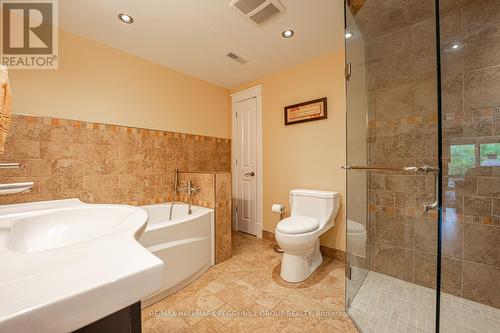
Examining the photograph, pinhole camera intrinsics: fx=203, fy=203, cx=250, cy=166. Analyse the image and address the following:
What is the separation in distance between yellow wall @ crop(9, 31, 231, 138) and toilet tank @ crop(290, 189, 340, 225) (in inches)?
61.7

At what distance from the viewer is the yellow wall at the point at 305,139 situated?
2123mm

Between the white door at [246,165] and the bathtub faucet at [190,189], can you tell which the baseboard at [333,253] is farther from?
the bathtub faucet at [190,189]

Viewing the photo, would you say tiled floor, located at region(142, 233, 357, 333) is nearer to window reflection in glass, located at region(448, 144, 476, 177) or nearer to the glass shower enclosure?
the glass shower enclosure

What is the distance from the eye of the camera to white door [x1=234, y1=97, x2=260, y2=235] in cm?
288

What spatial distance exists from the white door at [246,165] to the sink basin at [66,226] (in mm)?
2082

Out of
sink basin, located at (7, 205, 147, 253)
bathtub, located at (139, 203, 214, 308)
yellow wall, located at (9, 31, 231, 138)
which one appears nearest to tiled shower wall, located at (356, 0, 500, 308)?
bathtub, located at (139, 203, 214, 308)

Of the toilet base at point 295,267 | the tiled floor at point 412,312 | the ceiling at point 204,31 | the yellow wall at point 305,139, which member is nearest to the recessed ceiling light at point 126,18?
the ceiling at point 204,31

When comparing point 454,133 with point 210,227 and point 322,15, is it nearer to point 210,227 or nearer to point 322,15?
point 322,15

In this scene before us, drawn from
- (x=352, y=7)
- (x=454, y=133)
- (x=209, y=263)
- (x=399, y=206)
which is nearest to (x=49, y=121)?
(x=209, y=263)

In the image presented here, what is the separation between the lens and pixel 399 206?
1.64m

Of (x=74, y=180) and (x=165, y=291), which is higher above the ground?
(x=74, y=180)

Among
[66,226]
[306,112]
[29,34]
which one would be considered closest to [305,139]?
[306,112]

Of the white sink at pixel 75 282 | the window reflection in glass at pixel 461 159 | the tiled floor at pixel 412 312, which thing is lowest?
the tiled floor at pixel 412 312

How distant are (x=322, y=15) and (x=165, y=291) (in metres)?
2.52
